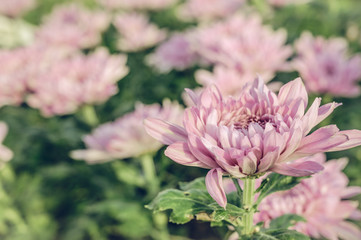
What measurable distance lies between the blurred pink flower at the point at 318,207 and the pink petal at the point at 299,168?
0.40 meters

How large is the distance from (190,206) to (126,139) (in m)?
0.89

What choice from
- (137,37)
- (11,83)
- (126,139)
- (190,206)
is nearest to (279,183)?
(190,206)

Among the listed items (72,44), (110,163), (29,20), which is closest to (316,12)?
(72,44)

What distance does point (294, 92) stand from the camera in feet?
2.89

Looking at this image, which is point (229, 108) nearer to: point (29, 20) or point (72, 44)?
point (72, 44)

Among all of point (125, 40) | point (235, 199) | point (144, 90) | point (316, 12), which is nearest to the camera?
point (235, 199)

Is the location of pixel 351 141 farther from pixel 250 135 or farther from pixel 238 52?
pixel 238 52

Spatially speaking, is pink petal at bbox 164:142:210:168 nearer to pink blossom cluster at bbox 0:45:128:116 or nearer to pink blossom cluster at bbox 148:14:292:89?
pink blossom cluster at bbox 148:14:292:89

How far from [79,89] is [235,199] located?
138 centimetres

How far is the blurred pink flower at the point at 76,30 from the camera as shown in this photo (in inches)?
128

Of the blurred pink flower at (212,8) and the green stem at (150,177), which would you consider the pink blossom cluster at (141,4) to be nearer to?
the blurred pink flower at (212,8)

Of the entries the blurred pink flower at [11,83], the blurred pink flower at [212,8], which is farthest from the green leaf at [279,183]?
the blurred pink flower at [212,8]

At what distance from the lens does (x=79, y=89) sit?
217 centimetres

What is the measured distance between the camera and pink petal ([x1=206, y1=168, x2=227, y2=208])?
795mm
